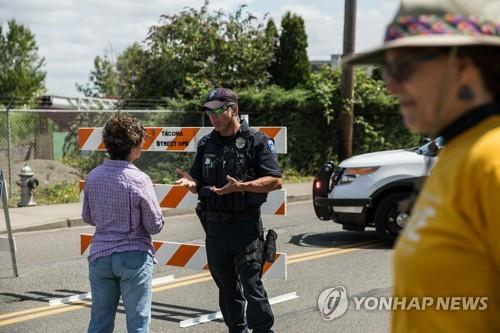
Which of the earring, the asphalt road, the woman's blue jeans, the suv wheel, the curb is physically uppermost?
the earring

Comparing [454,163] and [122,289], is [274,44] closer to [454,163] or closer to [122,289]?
[122,289]

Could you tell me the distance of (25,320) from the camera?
6.41 m

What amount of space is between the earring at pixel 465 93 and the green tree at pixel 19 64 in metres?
44.8

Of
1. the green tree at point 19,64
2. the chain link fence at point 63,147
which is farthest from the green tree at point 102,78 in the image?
the chain link fence at point 63,147

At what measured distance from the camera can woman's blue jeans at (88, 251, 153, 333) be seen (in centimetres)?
438

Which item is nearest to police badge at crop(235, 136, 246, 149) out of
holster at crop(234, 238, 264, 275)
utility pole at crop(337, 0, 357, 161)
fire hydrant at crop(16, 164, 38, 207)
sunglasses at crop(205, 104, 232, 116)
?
sunglasses at crop(205, 104, 232, 116)

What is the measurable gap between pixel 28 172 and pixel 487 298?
13.7 meters

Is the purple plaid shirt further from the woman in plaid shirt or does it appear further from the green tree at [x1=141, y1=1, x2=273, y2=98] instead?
the green tree at [x1=141, y1=1, x2=273, y2=98]

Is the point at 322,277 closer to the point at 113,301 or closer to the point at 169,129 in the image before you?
the point at 169,129

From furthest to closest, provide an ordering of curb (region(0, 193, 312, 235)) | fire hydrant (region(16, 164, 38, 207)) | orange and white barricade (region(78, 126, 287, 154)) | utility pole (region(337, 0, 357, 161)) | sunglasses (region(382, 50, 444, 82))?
utility pole (region(337, 0, 357, 161)) → fire hydrant (region(16, 164, 38, 207)) → curb (region(0, 193, 312, 235)) → orange and white barricade (region(78, 126, 287, 154)) → sunglasses (region(382, 50, 444, 82))

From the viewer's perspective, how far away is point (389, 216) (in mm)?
9703

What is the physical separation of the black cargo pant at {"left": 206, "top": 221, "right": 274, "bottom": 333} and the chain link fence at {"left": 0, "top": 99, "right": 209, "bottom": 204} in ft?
40.9

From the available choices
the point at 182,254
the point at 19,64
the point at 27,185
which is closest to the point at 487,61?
the point at 182,254

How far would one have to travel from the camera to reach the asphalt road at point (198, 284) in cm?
621
